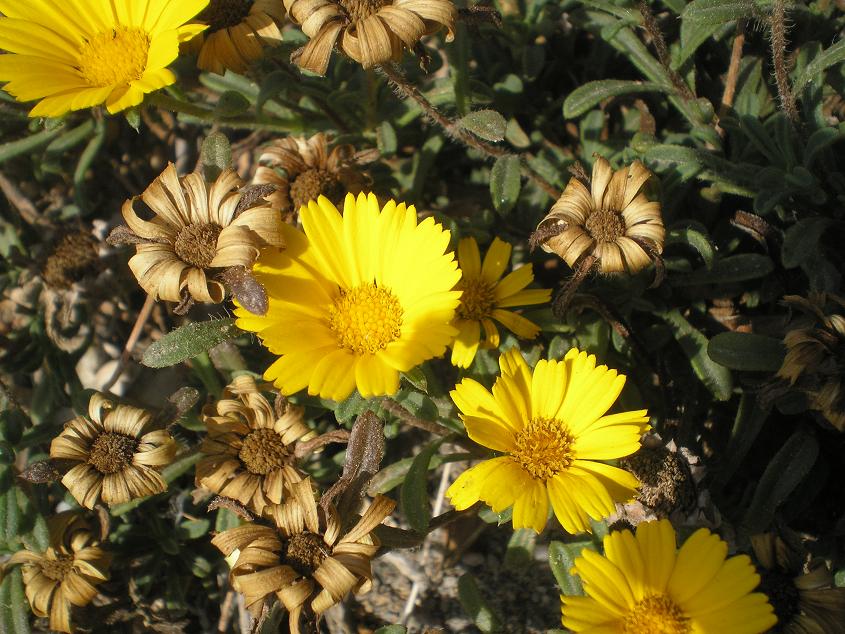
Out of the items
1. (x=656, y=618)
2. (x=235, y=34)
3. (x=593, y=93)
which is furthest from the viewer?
(x=593, y=93)

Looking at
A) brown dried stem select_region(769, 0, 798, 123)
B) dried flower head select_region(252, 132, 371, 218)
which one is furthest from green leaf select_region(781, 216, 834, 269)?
dried flower head select_region(252, 132, 371, 218)

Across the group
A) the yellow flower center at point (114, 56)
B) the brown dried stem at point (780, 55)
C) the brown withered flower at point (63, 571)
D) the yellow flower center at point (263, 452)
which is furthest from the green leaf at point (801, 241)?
the brown withered flower at point (63, 571)

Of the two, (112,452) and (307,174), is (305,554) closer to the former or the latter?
(112,452)

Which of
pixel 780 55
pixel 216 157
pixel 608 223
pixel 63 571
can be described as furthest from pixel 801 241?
pixel 63 571

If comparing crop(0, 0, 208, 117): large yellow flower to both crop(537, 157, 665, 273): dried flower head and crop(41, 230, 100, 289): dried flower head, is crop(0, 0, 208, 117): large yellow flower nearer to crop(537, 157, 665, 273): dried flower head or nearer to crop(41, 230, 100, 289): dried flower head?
crop(41, 230, 100, 289): dried flower head

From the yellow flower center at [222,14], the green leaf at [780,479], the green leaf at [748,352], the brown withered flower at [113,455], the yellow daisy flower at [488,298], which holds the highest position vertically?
the yellow flower center at [222,14]

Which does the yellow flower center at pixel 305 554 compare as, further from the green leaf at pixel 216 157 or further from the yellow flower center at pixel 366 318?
the green leaf at pixel 216 157

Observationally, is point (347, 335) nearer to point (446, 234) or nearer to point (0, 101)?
point (446, 234)
